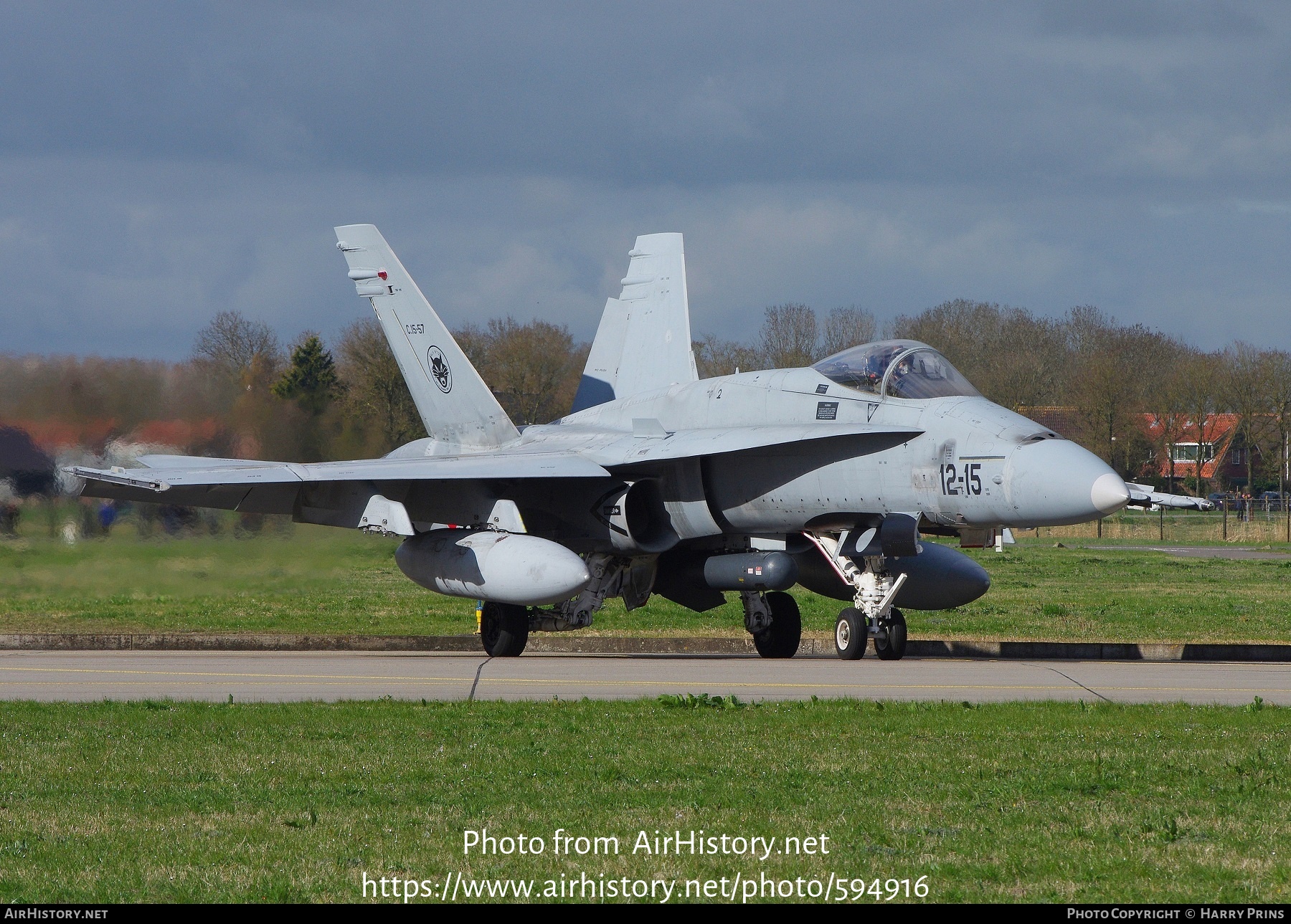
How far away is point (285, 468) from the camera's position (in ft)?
54.7

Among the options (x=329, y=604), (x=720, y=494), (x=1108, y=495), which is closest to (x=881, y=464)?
(x=720, y=494)

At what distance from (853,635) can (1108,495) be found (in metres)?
3.22

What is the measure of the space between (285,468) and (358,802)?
10.2 m

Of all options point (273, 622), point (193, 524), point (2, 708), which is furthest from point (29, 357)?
point (2, 708)

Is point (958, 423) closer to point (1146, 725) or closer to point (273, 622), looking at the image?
point (1146, 725)

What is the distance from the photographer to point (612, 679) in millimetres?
13281

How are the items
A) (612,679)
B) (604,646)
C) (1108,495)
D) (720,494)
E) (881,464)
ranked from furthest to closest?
(604,646)
(720,494)
(881,464)
(612,679)
(1108,495)

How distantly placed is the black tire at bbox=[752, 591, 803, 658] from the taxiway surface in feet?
2.57

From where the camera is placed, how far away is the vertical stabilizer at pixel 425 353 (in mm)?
A: 19516

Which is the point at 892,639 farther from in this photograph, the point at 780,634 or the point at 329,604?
the point at 329,604

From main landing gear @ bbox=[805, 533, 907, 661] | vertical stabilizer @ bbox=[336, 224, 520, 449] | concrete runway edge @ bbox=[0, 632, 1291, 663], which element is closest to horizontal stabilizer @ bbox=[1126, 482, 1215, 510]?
concrete runway edge @ bbox=[0, 632, 1291, 663]

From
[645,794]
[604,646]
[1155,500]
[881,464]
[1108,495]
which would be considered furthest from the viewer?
[604,646]

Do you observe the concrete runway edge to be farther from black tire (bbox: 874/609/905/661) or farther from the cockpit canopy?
the cockpit canopy

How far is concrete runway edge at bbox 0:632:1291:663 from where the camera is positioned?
16.3 m
